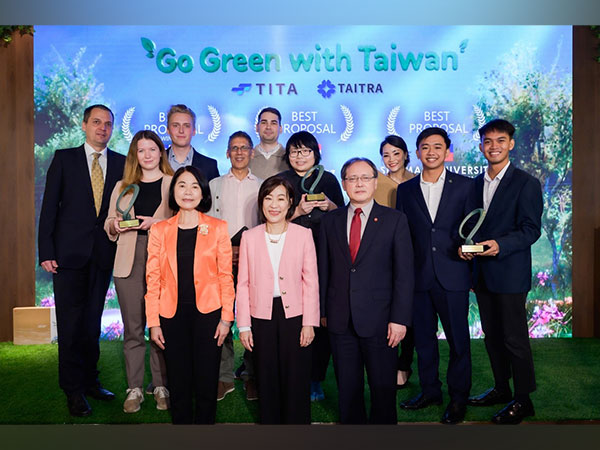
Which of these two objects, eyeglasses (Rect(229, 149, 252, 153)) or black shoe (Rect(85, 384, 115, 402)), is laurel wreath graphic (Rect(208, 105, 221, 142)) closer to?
eyeglasses (Rect(229, 149, 252, 153))

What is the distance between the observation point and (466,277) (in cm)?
338

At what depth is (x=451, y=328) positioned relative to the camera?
3.35 metres

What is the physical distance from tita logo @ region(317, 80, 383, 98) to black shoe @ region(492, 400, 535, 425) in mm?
3339

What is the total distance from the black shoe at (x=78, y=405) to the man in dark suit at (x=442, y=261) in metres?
2.11

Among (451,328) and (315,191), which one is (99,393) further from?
(451,328)

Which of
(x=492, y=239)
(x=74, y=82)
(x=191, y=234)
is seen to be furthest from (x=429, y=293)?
(x=74, y=82)

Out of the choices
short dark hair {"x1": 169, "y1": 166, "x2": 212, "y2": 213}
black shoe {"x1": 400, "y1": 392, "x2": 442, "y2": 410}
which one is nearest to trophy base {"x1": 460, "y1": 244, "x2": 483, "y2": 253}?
black shoe {"x1": 400, "y1": 392, "x2": 442, "y2": 410}

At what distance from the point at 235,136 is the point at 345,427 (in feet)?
6.50

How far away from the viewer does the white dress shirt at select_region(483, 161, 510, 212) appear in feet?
11.5

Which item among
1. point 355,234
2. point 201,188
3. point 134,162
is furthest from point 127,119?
point 355,234

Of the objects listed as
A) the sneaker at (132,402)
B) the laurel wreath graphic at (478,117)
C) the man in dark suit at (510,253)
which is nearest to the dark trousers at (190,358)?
the sneaker at (132,402)

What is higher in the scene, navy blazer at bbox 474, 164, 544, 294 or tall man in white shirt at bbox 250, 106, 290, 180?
tall man in white shirt at bbox 250, 106, 290, 180

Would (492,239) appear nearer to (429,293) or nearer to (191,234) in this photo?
(429,293)

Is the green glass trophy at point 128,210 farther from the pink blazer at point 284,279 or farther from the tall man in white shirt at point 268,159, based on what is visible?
the tall man in white shirt at point 268,159
